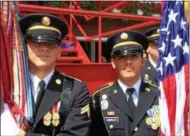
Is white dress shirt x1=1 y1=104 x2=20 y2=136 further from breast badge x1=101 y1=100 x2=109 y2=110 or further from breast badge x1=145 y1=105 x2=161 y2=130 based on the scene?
breast badge x1=145 y1=105 x2=161 y2=130

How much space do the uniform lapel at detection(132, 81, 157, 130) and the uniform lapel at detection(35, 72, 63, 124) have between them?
0.57m

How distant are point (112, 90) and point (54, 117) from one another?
0.63 meters

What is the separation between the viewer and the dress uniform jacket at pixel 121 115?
9.05 feet

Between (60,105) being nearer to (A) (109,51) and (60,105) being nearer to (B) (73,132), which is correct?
(B) (73,132)

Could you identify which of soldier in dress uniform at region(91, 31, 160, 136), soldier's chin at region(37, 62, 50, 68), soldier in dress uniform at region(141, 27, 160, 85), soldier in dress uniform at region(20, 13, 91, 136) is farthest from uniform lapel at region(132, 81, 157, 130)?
soldier in dress uniform at region(141, 27, 160, 85)

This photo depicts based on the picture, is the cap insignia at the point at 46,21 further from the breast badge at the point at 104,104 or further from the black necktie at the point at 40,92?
the breast badge at the point at 104,104

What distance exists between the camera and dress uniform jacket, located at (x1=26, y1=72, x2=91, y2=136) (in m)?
2.40

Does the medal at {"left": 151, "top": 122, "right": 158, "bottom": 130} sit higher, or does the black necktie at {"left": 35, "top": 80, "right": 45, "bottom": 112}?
the black necktie at {"left": 35, "top": 80, "right": 45, "bottom": 112}

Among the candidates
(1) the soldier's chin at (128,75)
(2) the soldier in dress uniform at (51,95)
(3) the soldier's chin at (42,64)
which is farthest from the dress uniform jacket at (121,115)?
(3) the soldier's chin at (42,64)

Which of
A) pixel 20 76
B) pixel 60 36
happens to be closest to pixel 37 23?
pixel 60 36

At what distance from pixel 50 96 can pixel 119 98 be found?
56 cm

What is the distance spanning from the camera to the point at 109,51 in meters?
3.08

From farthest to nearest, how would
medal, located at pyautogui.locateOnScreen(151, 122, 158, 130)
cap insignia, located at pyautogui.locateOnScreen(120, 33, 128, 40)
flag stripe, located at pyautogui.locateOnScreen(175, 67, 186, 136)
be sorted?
cap insignia, located at pyautogui.locateOnScreen(120, 33, 128, 40)
medal, located at pyautogui.locateOnScreen(151, 122, 158, 130)
flag stripe, located at pyautogui.locateOnScreen(175, 67, 186, 136)

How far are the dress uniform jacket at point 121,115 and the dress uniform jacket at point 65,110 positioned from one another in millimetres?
313
